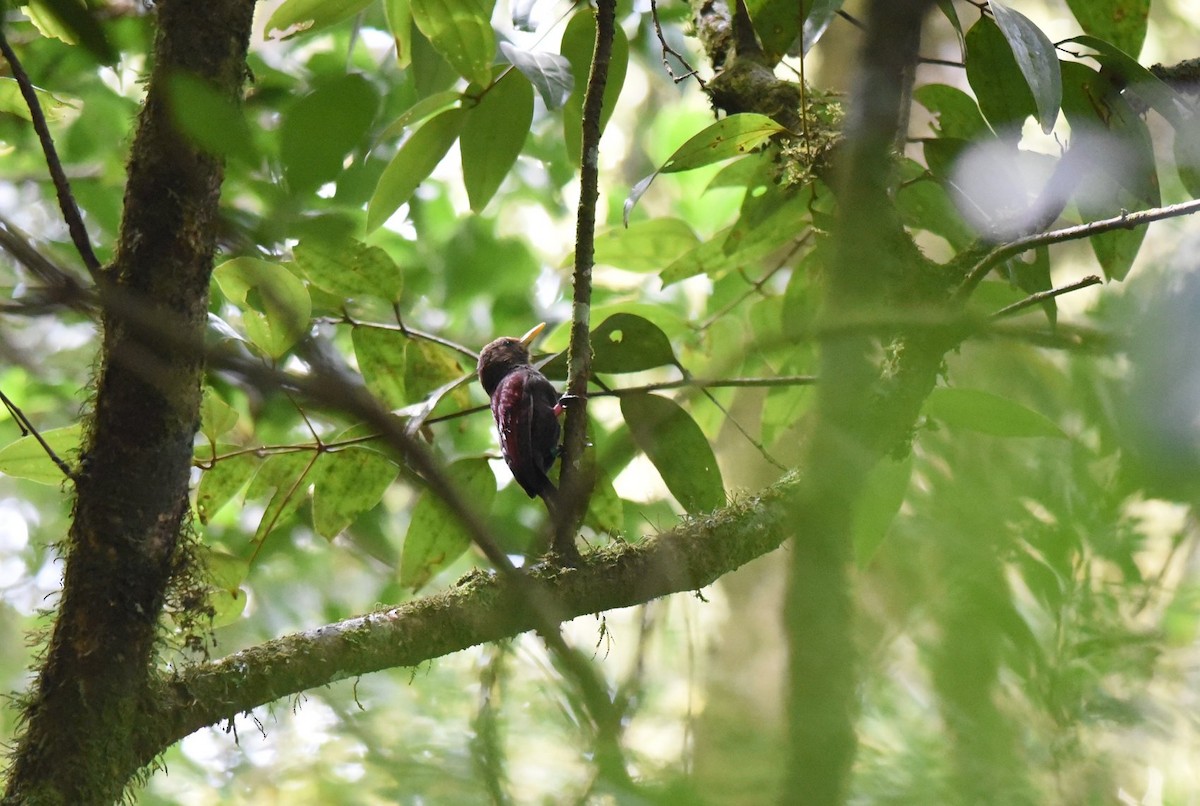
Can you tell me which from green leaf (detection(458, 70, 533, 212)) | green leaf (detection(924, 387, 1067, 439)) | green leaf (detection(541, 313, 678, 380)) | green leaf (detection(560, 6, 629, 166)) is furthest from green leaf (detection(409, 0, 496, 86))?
green leaf (detection(924, 387, 1067, 439))

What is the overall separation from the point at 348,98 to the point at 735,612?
346cm

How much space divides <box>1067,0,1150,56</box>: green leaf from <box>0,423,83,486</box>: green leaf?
1.70 meters

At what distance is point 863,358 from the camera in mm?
554

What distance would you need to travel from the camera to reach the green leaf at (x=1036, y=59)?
1.26m

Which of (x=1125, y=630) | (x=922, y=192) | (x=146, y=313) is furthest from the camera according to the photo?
(x=922, y=192)

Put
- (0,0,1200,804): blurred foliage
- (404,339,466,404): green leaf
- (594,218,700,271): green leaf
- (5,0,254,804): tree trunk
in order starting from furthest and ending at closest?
1. (594,218,700,271): green leaf
2. (404,339,466,404): green leaf
3. (5,0,254,804): tree trunk
4. (0,0,1200,804): blurred foliage

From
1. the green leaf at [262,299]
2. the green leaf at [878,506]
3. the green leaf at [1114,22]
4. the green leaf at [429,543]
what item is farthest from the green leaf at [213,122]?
the green leaf at [1114,22]

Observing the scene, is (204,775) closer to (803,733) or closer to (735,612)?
(803,733)

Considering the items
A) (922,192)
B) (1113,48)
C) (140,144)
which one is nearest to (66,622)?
(140,144)

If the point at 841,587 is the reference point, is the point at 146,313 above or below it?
above

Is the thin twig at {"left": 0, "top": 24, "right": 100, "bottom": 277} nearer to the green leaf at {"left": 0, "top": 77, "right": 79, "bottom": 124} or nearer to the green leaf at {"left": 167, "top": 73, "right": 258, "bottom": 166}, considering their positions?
the green leaf at {"left": 0, "top": 77, "right": 79, "bottom": 124}

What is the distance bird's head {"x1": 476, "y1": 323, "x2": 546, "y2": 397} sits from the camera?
2766 mm

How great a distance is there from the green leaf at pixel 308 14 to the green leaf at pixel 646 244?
0.66 meters

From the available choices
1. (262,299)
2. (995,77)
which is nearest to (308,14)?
(262,299)
